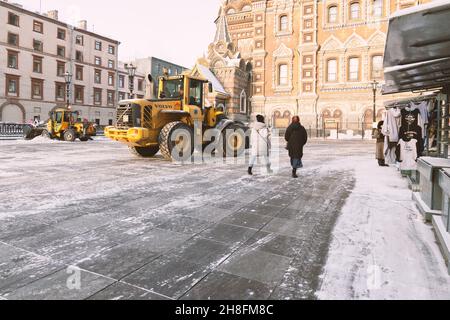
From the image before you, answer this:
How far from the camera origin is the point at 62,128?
21.9 metres

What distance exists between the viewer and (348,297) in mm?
2416

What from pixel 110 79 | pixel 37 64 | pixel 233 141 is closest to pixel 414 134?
pixel 233 141

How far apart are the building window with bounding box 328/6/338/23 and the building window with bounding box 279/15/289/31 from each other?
4352 millimetres

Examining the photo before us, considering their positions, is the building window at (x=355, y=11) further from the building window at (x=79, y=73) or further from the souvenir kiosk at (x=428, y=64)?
the building window at (x=79, y=73)

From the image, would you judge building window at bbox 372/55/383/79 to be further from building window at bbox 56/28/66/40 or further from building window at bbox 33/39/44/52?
building window at bbox 33/39/44/52

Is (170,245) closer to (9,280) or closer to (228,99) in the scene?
(9,280)

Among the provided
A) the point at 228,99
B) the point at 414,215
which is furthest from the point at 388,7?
the point at 414,215

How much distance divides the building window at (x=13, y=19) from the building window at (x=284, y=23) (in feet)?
105

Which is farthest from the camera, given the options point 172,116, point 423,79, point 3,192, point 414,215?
point 172,116

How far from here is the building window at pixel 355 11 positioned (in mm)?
30742

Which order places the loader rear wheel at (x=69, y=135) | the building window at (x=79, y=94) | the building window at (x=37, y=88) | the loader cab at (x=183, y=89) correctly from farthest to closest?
the building window at (x=79, y=94)
the building window at (x=37, y=88)
the loader rear wheel at (x=69, y=135)
the loader cab at (x=183, y=89)

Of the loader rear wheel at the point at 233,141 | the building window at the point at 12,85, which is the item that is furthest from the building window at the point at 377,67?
the building window at the point at 12,85

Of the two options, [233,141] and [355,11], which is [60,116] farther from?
[355,11]
